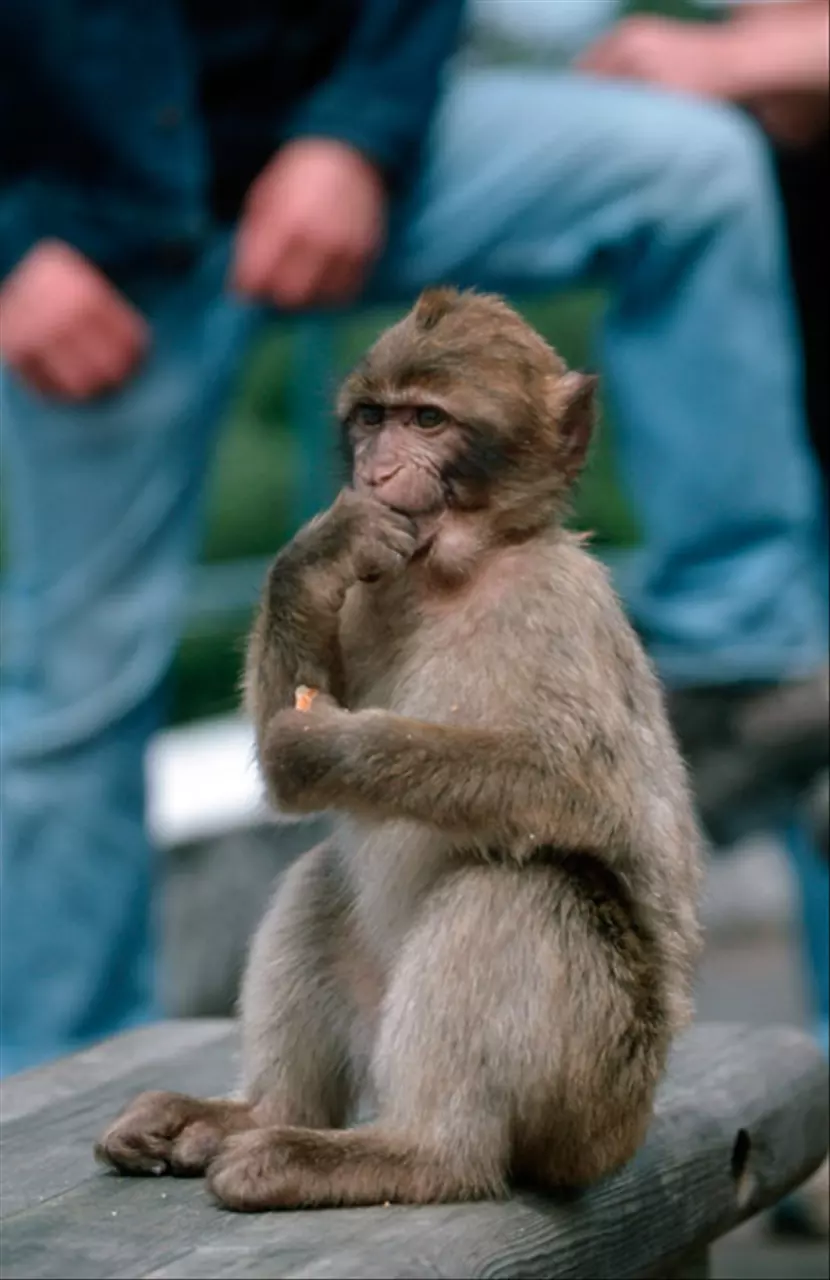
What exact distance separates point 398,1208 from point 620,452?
2.60 meters

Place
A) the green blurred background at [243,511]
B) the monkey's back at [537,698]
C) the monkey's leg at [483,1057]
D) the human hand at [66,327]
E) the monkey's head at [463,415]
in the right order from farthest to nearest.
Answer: the green blurred background at [243,511] < the human hand at [66,327] < the monkey's head at [463,415] < the monkey's back at [537,698] < the monkey's leg at [483,1057]

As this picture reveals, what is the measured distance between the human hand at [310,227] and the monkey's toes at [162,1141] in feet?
6.28

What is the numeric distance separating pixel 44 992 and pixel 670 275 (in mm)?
1920

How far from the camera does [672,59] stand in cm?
528

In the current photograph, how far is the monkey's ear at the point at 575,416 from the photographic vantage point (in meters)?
3.12

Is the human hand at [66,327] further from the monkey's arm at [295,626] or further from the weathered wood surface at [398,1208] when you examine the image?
the monkey's arm at [295,626]

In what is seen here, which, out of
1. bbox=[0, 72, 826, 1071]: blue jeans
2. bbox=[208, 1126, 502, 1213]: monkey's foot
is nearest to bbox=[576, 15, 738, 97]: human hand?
bbox=[0, 72, 826, 1071]: blue jeans

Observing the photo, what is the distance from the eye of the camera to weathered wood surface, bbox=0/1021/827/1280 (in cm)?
267

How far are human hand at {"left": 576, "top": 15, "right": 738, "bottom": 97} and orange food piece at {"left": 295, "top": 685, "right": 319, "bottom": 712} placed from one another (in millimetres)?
2627

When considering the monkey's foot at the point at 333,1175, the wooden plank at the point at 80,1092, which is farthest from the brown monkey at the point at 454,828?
the wooden plank at the point at 80,1092

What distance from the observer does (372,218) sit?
4.64m

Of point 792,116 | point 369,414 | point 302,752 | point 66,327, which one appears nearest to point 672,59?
point 792,116

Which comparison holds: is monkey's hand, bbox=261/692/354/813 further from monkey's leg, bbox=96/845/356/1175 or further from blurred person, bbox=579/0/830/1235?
blurred person, bbox=579/0/830/1235

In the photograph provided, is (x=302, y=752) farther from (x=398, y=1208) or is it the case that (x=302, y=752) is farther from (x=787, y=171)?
(x=787, y=171)
